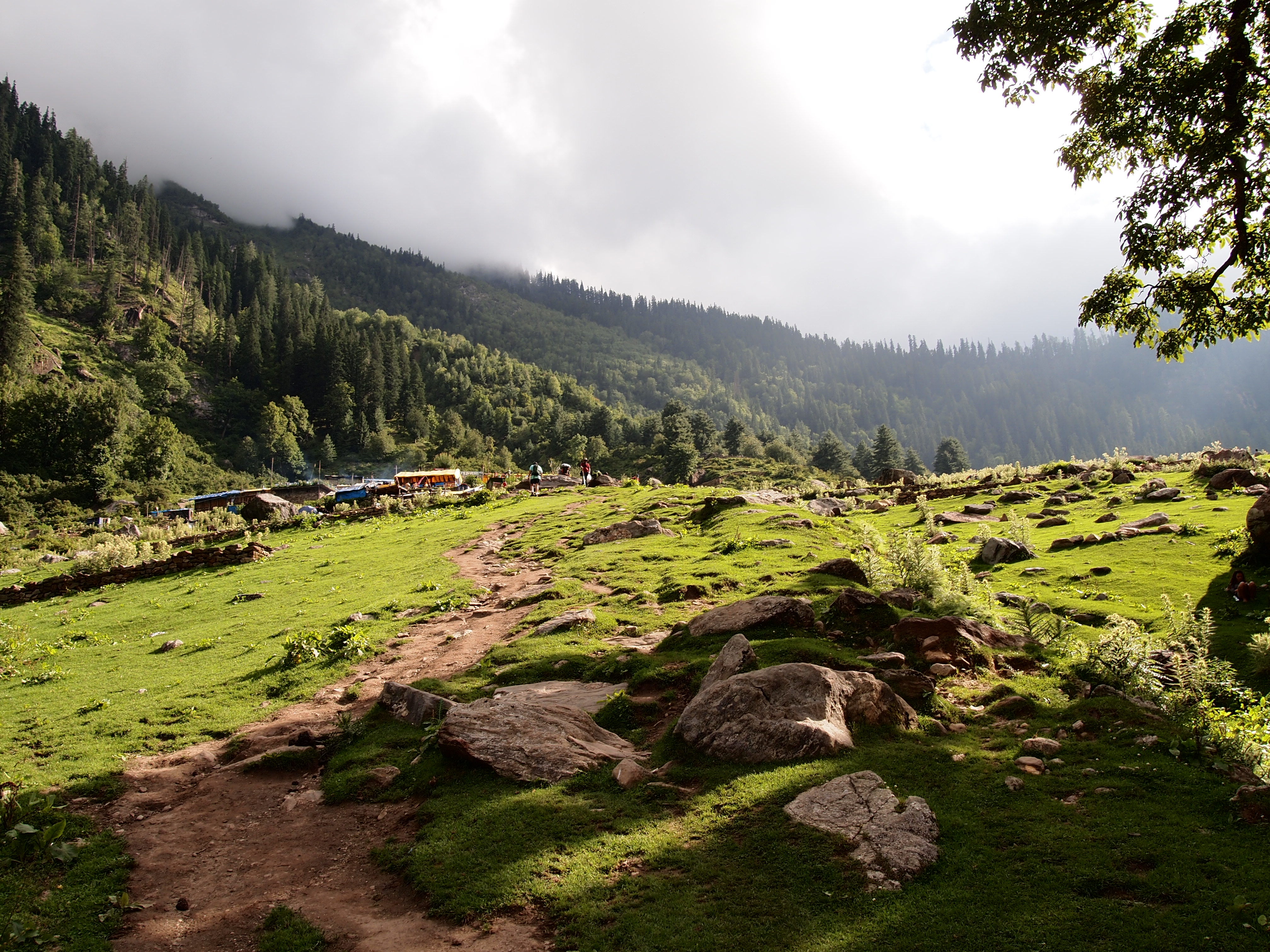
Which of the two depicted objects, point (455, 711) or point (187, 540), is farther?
point (187, 540)

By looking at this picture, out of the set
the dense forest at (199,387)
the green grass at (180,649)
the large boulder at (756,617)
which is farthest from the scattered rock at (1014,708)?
the dense forest at (199,387)

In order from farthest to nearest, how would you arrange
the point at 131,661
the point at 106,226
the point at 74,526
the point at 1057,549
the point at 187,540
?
the point at 106,226 < the point at 74,526 < the point at 187,540 < the point at 1057,549 < the point at 131,661

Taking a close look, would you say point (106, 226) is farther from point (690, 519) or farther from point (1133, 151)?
point (1133, 151)

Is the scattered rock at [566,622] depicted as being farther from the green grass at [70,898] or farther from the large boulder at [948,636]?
the green grass at [70,898]

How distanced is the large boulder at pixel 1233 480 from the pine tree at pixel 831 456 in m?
105

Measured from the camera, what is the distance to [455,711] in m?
10.3

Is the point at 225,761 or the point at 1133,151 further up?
the point at 1133,151

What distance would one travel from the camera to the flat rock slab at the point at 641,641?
1412cm

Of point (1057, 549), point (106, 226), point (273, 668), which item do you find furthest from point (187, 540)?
point (106, 226)

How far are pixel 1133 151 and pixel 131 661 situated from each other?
88.6 feet

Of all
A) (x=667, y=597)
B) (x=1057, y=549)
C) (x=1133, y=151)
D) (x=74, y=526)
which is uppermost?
(x=1133, y=151)

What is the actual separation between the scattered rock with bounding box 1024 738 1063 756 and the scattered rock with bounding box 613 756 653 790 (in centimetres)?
503

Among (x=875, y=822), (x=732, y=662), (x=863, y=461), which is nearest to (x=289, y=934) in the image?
(x=875, y=822)

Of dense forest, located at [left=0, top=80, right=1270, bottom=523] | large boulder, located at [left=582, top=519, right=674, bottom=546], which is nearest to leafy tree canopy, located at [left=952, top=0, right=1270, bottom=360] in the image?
large boulder, located at [left=582, top=519, right=674, bottom=546]
